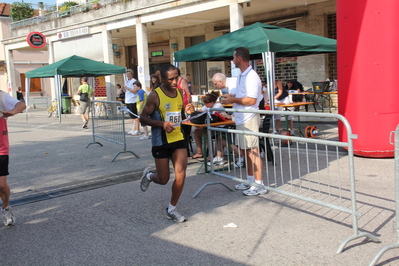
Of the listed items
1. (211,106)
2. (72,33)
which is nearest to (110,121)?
(211,106)

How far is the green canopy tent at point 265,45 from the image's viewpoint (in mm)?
9211

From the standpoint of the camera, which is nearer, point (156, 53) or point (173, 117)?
point (173, 117)

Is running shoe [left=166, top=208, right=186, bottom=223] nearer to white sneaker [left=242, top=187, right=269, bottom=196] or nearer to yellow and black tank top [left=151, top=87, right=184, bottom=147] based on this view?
yellow and black tank top [left=151, top=87, right=184, bottom=147]

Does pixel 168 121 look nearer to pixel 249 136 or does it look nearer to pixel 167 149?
pixel 167 149

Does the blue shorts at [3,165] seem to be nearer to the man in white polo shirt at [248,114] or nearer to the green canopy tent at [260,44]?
the man in white polo shirt at [248,114]

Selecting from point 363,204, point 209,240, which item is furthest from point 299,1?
point 209,240

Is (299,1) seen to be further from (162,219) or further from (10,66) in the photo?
(10,66)

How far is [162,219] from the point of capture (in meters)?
5.00

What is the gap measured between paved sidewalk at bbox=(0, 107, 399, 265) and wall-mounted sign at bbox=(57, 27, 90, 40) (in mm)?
18153

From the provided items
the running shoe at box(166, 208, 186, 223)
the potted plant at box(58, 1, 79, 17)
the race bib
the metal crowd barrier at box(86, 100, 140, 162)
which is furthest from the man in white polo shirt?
the potted plant at box(58, 1, 79, 17)

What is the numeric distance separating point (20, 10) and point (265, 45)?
32261 mm

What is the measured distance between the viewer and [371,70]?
726cm

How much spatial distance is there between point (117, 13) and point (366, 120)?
17200 mm

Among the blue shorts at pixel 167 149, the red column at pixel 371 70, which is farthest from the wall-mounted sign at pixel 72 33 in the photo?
the blue shorts at pixel 167 149
